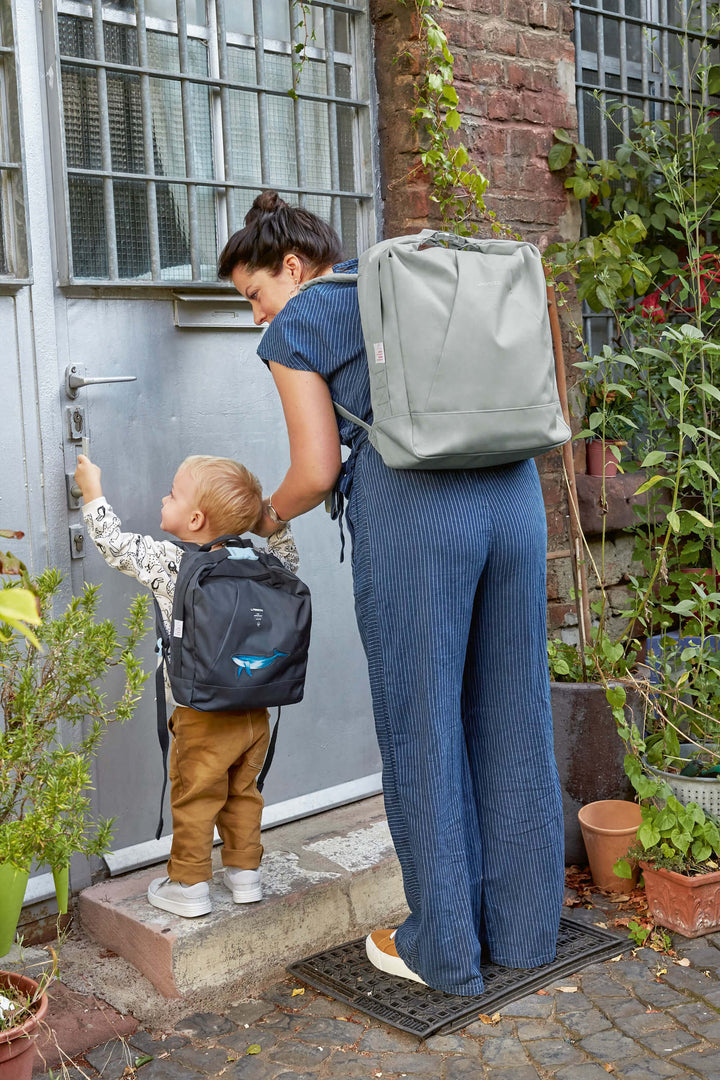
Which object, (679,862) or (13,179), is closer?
(13,179)

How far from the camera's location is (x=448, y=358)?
2455mm

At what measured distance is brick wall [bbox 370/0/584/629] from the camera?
3787 mm

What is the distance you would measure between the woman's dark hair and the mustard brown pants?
1137 mm

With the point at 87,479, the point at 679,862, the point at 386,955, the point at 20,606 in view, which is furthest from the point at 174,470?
the point at 20,606

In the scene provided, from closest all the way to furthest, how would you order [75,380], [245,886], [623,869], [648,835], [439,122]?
1. [245,886]
2. [75,380]
3. [648,835]
4. [623,869]
5. [439,122]

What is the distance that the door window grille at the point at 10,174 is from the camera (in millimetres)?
2938

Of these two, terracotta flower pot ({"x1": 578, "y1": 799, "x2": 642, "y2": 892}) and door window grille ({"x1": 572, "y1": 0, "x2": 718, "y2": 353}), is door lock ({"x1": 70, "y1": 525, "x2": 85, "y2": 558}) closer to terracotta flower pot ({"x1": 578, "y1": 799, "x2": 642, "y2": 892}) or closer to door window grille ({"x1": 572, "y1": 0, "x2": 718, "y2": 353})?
terracotta flower pot ({"x1": 578, "y1": 799, "x2": 642, "y2": 892})

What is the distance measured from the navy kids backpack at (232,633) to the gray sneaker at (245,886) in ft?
1.42

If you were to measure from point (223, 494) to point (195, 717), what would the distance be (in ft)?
1.86

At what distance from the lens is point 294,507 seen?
9.08ft

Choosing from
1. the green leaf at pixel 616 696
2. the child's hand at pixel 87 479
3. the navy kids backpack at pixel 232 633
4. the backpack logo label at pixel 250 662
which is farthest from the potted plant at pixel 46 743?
the green leaf at pixel 616 696

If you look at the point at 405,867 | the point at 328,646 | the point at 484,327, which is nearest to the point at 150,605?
the point at 328,646

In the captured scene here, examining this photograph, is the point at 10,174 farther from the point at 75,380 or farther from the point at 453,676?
the point at 453,676

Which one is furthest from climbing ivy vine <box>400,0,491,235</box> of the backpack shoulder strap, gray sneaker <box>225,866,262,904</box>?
gray sneaker <box>225,866,262,904</box>
